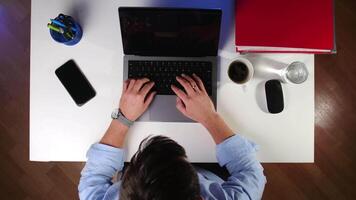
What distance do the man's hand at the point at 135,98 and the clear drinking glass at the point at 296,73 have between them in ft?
1.28

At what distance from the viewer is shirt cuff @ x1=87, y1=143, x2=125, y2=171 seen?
2.81 ft

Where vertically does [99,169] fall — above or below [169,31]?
below

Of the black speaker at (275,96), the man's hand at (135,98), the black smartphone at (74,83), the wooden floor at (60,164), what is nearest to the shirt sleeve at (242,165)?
the black speaker at (275,96)

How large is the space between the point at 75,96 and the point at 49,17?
0.24 meters

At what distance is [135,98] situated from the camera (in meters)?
0.88

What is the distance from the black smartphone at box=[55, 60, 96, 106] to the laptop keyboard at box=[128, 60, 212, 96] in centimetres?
14

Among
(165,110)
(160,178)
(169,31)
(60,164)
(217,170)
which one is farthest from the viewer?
(60,164)

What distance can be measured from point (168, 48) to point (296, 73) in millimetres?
370

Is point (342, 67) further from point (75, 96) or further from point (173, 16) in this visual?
point (75, 96)

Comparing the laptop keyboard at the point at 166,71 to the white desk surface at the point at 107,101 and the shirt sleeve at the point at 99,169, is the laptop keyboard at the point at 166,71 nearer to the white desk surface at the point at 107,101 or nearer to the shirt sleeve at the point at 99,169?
the white desk surface at the point at 107,101

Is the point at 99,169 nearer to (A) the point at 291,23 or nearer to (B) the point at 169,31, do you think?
(B) the point at 169,31

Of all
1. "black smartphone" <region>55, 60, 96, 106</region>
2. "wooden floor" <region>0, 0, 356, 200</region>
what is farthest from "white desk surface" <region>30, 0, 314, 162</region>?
"wooden floor" <region>0, 0, 356, 200</region>

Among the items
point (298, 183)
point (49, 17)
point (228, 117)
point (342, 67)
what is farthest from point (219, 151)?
point (342, 67)

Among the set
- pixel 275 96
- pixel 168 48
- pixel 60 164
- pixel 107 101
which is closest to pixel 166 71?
pixel 168 48
